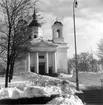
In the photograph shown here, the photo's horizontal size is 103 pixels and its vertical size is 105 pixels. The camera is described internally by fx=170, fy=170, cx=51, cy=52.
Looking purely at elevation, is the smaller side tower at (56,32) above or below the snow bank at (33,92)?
above

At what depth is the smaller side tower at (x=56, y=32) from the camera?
5438 centimetres

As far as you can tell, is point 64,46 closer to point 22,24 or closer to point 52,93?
point 22,24

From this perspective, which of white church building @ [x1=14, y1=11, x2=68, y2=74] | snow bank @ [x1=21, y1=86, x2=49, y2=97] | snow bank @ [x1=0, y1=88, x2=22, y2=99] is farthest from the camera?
white church building @ [x1=14, y1=11, x2=68, y2=74]

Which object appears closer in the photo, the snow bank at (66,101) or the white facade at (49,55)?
the snow bank at (66,101)

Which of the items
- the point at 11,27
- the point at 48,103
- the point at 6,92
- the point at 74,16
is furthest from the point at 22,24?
the point at 48,103

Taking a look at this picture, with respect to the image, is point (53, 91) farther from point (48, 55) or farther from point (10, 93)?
point (48, 55)

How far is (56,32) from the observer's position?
5569 cm

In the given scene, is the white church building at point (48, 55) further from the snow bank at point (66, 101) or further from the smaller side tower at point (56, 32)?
the snow bank at point (66, 101)

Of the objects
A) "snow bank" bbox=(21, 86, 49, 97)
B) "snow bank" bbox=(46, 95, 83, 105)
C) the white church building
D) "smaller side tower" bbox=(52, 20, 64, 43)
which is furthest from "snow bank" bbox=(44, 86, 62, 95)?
"smaller side tower" bbox=(52, 20, 64, 43)

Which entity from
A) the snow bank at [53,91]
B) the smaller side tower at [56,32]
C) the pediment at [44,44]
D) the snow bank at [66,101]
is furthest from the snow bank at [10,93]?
the smaller side tower at [56,32]

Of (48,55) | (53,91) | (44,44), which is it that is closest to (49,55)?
(48,55)

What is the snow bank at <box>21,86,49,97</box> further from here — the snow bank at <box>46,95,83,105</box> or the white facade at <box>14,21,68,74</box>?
the white facade at <box>14,21,68,74</box>

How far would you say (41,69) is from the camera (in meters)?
53.0

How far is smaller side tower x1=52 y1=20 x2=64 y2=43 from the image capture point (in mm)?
54375
